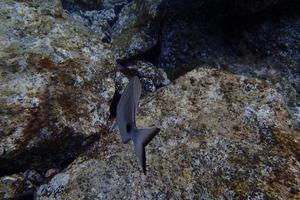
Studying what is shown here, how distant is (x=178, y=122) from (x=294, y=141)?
0.91 metres

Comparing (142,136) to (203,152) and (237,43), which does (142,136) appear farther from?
(237,43)

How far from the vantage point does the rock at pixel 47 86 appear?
9.46 ft

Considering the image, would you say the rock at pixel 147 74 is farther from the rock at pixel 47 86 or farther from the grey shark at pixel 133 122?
the grey shark at pixel 133 122

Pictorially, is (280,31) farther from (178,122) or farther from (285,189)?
(285,189)

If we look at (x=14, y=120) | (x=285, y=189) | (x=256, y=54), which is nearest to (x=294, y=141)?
(x=285, y=189)

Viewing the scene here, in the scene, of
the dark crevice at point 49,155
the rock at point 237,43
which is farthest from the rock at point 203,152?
the rock at point 237,43

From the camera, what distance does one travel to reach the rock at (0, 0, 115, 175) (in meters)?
2.88

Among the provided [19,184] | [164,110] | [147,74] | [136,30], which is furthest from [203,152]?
[136,30]

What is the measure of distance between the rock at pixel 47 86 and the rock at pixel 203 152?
0.38 metres

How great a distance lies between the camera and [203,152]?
2566 mm

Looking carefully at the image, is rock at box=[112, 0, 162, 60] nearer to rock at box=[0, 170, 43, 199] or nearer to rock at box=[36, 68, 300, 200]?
rock at box=[36, 68, 300, 200]

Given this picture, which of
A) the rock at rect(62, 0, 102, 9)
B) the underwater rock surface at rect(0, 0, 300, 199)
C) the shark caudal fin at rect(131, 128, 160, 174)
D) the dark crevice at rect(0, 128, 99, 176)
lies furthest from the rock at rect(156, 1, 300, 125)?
the shark caudal fin at rect(131, 128, 160, 174)

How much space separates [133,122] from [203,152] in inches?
46.1

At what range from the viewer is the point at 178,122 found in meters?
2.81
